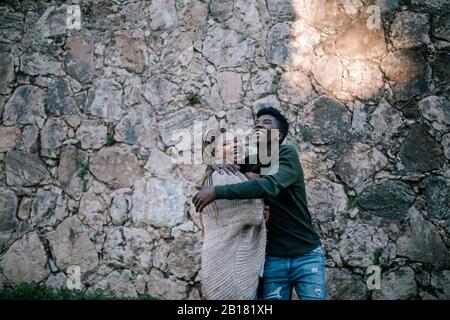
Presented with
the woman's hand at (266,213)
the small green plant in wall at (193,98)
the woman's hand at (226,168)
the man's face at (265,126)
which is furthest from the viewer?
the small green plant in wall at (193,98)

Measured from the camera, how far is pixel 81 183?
4.95 meters

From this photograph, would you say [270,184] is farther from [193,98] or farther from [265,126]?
[193,98]

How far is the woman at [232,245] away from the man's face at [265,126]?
1.70ft

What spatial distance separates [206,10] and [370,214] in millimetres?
2593

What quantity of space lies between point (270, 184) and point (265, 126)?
672 millimetres

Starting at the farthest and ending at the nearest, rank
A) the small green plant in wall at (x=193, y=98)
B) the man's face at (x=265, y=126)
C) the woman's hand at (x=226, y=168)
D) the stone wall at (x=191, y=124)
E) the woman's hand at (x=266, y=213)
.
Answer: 1. the small green plant in wall at (x=193, y=98)
2. the stone wall at (x=191, y=124)
3. the man's face at (x=265, y=126)
4. the woman's hand at (x=266, y=213)
5. the woman's hand at (x=226, y=168)

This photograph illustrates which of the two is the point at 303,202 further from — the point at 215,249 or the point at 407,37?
the point at 407,37

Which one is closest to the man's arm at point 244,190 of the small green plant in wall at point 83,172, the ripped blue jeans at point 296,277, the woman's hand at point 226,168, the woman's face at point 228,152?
the woman's hand at point 226,168

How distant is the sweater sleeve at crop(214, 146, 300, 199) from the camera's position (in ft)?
9.25

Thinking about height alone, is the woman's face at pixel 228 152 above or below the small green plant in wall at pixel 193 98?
below

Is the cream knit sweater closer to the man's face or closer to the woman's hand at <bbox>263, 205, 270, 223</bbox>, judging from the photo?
the woman's hand at <bbox>263, 205, 270, 223</bbox>

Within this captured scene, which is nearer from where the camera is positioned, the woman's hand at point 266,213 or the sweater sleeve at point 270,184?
the sweater sleeve at point 270,184

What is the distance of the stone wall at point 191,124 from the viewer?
4.54 m

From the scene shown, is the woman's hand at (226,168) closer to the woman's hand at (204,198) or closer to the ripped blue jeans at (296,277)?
the woman's hand at (204,198)
